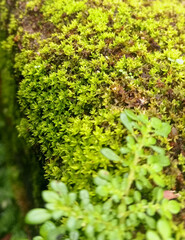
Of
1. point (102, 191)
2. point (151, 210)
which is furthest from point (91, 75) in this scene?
point (151, 210)

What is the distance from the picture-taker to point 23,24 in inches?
134

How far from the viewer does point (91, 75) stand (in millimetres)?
2516

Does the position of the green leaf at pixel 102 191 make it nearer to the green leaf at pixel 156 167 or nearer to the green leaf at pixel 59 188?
the green leaf at pixel 59 188

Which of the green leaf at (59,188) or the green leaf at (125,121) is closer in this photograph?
the green leaf at (59,188)

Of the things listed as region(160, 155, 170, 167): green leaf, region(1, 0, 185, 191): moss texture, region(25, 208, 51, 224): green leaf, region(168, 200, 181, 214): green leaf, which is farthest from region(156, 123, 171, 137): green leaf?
region(25, 208, 51, 224): green leaf

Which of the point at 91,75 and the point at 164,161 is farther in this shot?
the point at 91,75

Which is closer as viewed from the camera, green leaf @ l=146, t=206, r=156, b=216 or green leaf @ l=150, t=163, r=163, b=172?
green leaf @ l=146, t=206, r=156, b=216

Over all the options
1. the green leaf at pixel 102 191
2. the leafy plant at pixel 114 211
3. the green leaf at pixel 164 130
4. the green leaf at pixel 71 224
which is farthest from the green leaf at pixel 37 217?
the green leaf at pixel 164 130

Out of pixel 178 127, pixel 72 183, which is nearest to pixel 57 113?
pixel 72 183

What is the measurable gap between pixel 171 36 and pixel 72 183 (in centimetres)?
203

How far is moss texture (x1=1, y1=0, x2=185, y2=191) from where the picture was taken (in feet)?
7.09

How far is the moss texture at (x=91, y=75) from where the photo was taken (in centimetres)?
216

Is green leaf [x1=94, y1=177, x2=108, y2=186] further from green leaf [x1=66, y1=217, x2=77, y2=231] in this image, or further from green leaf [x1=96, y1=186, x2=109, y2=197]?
green leaf [x1=66, y1=217, x2=77, y2=231]

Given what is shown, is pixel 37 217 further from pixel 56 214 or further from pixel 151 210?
pixel 151 210
